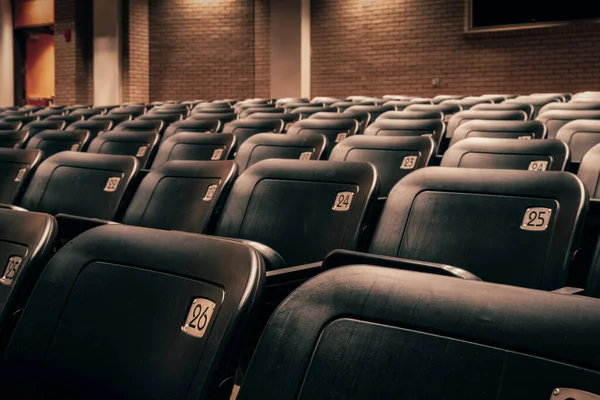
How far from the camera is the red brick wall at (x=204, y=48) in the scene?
46.7 feet

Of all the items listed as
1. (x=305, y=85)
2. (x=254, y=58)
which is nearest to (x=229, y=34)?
(x=254, y=58)

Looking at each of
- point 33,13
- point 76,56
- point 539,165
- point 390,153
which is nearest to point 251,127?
point 390,153

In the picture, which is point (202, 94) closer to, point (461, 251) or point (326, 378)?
point (461, 251)

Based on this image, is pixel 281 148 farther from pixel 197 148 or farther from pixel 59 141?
pixel 59 141

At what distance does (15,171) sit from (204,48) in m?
11.9

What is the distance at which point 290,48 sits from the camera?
44.0ft

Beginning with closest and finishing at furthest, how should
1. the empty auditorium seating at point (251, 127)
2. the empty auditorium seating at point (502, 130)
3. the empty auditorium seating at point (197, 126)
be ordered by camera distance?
the empty auditorium seating at point (502, 130)
the empty auditorium seating at point (251, 127)
the empty auditorium seating at point (197, 126)

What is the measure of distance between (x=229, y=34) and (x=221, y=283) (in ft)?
45.2

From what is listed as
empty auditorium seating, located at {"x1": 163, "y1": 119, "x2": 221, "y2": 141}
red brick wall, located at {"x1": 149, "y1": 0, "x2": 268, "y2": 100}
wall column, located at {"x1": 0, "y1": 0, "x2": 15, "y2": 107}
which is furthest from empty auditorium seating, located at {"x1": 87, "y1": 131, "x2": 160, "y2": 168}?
wall column, located at {"x1": 0, "y1": 0, "x2": 15, "y2": 107}

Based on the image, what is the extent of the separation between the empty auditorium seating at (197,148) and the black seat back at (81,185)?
0.79m

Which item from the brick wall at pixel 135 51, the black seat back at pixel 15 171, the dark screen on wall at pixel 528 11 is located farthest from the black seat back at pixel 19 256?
the brick wall at pixel 135 51

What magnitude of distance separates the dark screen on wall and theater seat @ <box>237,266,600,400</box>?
35.5ft

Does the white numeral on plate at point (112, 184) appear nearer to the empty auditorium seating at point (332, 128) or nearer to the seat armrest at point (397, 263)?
the seat armrest at point (397, 263)

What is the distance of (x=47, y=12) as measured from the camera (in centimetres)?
1681
